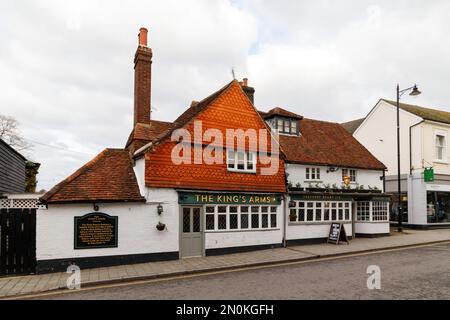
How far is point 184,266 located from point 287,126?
1255 centimetres

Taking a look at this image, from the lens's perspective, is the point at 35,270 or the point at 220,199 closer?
the point at 35,270

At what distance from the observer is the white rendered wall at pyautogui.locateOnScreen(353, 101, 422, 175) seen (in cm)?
2644

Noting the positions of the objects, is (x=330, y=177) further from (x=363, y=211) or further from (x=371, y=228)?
(x=371, y=228)

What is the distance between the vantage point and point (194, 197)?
14914mm

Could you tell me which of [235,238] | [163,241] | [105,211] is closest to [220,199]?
[235,238]

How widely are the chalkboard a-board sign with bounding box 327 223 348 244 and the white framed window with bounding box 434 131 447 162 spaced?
13374 mm

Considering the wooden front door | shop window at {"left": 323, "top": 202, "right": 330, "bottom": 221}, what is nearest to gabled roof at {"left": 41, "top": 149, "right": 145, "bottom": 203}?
the wooden front door

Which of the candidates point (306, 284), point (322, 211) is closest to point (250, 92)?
point (322, 211)

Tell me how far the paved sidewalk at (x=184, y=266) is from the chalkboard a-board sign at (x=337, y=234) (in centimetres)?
51

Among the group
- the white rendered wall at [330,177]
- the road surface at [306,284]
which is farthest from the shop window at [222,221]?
the white rendered wall at [330,177]

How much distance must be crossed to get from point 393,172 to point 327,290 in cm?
2148
